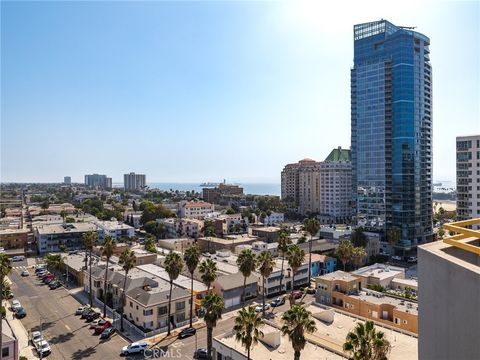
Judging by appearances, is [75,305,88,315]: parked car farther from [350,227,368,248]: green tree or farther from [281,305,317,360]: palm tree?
[350,227,368,248]: green tree

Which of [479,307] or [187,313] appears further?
[187,313]

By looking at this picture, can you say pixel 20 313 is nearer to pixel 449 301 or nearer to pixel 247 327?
pixel 247 327

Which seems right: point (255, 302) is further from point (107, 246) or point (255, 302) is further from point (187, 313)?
point (107, 246)

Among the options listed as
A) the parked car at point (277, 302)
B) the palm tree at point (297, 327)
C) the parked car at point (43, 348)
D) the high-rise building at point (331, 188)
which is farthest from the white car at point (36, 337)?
the high-rise building at point (331, 188)

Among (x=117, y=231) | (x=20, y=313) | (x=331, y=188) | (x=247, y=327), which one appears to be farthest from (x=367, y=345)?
(x=331, y=188)

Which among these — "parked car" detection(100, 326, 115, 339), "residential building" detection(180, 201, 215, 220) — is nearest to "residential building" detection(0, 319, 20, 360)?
"parked car" detection(100, 326, 115, 339)

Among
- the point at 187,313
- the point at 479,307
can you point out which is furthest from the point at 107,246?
the point at 479,307

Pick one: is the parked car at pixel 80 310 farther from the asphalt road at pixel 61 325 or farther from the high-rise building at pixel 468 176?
the high-rise building at pixel 468 176
